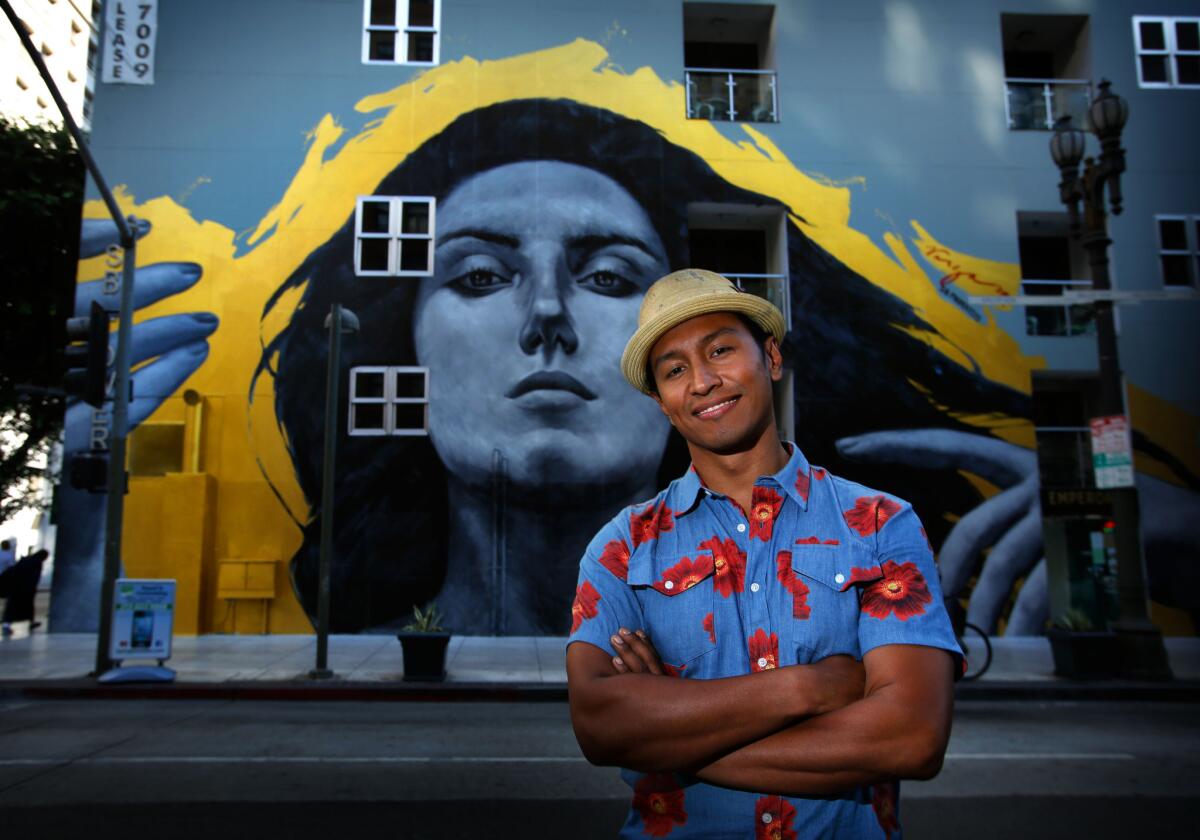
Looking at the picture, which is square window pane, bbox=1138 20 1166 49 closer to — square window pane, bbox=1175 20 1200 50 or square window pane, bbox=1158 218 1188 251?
square window pane, bbox=1175 20 1200 50

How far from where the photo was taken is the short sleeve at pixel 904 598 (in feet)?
5.99

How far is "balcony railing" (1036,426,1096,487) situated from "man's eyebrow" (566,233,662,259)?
831cm

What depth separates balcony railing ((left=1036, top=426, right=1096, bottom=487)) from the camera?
54.1 feet

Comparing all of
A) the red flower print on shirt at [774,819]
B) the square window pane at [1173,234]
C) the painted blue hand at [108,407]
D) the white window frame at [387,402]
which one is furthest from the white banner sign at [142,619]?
the square window pane at [1173,234]

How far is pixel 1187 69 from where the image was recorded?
1825 cm

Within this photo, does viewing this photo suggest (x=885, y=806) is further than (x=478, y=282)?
No

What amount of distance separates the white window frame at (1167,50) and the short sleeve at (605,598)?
20867 millimetres

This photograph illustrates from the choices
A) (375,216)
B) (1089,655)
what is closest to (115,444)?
(375,216)

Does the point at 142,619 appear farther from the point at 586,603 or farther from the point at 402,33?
the point at 402,33

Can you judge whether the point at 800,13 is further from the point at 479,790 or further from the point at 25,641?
the point at 25,641

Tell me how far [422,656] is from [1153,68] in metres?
18.8

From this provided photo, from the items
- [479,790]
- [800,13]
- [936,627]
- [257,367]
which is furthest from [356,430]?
[936,627]

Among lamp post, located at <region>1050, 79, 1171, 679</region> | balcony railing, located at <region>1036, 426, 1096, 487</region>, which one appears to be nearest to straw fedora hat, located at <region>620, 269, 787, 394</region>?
lamp post, located at <region>1050, 79, 1171, 679</region>

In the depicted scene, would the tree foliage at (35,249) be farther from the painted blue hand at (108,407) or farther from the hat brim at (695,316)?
the hat brim at (695,316)
